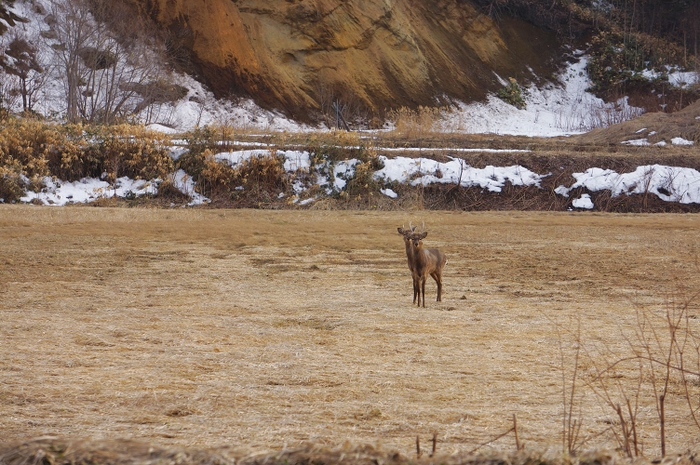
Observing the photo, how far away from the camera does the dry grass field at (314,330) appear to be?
6242 millimetres

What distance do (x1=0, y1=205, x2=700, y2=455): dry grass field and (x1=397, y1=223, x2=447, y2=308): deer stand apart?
1.27ft

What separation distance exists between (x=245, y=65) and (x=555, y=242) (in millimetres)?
28303

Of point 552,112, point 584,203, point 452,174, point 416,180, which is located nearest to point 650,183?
point 584,203

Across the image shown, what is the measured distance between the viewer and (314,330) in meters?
9.96

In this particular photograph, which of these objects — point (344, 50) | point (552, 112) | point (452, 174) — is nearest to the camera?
→ point (452, 174)

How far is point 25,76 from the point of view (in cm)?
3747

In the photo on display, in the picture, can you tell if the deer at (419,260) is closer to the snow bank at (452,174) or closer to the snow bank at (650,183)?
the snow bank at (452,174)

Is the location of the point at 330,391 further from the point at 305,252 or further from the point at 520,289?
the point at 305,252

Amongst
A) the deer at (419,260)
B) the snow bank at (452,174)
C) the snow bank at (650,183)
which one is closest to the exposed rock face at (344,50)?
the snow bank at (452,174)


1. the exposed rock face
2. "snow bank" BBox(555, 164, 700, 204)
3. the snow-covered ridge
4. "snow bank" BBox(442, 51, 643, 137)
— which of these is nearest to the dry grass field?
the snow-covered ridge

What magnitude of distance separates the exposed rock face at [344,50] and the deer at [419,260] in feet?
106

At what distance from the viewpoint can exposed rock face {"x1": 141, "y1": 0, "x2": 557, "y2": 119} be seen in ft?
142

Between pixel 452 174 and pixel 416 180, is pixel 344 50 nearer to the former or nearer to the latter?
→ pixel 452 174

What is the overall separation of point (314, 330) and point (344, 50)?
Answer: 40.0 metres
